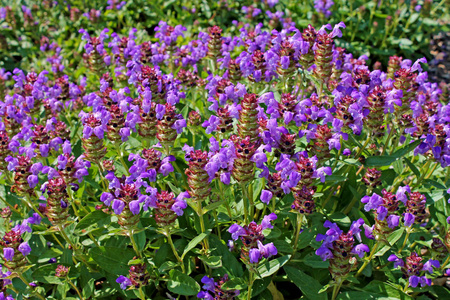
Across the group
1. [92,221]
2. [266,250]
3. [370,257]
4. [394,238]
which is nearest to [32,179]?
[92,221]

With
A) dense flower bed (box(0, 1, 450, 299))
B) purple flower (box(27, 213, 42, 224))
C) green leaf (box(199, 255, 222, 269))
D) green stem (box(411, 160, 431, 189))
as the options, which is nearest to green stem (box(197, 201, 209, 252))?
dense flower bed (box(0, 1, 450, 299))

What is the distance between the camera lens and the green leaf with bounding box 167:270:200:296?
3.46 metres

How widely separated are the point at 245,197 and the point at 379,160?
117 centimetres

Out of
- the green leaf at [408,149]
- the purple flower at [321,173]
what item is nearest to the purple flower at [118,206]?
the purple flower at [321,173]

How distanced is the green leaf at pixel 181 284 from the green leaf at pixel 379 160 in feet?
5.66

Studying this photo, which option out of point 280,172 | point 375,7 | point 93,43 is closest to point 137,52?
point 93,43

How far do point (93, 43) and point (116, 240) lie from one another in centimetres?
261

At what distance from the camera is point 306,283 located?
3.54m

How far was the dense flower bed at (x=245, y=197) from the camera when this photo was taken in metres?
3.16

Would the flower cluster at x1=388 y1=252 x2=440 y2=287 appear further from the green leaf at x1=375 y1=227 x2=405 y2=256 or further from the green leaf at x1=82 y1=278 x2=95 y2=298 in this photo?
the green leaf at x1=82 y1=278 x2=95 y2=298

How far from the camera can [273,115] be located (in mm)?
3514

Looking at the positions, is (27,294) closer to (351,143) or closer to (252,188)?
(252,188)

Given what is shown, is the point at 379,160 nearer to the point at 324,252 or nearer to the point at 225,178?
the point at 324,252

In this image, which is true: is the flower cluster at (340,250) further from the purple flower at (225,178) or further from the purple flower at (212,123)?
the purple flower at (212,123)
